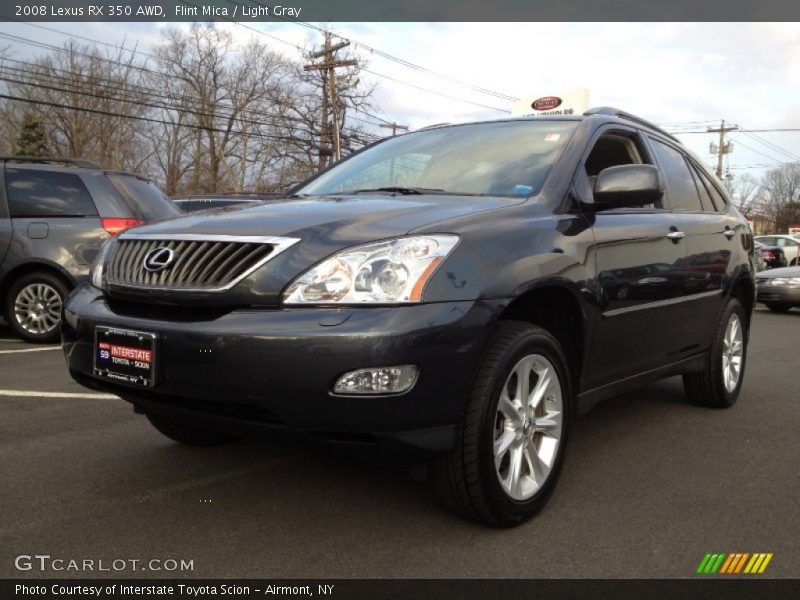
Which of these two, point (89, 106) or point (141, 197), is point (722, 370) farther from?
point (89, 106)

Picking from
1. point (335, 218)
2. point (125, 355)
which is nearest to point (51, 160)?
point (125, 355)

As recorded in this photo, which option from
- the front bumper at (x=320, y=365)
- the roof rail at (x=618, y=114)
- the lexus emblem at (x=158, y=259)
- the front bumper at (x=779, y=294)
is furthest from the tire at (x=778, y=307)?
the lexus emblem at (x=158, y=259)

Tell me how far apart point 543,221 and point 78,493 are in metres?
2.24

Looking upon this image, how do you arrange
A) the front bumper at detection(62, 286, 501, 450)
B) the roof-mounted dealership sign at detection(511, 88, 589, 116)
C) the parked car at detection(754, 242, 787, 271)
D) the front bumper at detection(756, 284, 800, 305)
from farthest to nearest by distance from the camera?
the parked car at detection(754, 242, 787, 271) < the roof-mounted dealership sign at detection(511, 88, 589, 116) < the front bumper at detection(756, 284, 800, 305) < the front bumper at detection(62, 286, 501, 450)

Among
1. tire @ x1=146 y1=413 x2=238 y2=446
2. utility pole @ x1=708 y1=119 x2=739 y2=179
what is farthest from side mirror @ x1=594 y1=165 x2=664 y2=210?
utility pole @ x1=708 y1=119 x2=739 y2=179

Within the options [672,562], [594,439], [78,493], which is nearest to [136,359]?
[78,493]

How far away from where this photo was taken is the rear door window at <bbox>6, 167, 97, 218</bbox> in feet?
23.4

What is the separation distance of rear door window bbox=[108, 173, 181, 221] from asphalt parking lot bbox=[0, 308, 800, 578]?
335 centimetres

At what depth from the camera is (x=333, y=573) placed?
239 cm

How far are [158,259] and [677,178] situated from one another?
3.17 m

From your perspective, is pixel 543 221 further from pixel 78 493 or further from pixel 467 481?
pixel 78 493

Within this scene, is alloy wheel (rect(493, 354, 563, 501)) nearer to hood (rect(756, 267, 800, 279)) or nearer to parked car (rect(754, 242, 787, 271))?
hood (rect(756, 267, 800, 279))
